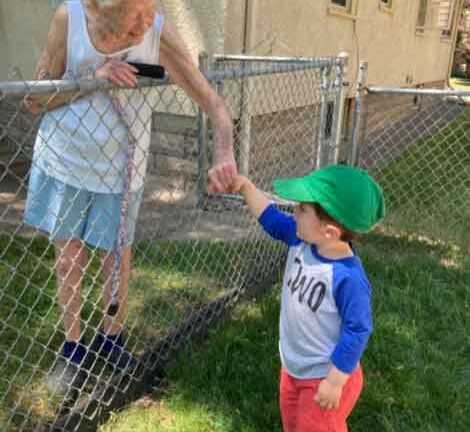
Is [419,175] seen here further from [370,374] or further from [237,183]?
[237,183]

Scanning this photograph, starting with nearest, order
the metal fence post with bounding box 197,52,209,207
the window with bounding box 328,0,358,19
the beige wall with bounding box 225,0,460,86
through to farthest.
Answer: the metal fence post with bounding box 197,52,209,207 → the beige wall with bounding box 225,0,460,86 → the window with bounding box 328,0,358,19

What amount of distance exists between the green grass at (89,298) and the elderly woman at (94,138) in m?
0.14

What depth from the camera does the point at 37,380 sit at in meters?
2.57

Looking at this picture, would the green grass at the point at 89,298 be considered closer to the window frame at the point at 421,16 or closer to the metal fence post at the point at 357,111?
the metal fence post at the point at 357,111

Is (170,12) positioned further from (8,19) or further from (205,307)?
(205,307)

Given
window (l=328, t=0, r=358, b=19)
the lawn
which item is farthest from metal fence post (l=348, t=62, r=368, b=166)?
window (l=328, t=0, r=358, b=19)

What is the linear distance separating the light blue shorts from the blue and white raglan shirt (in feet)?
2.38

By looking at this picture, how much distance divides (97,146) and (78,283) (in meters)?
0.60

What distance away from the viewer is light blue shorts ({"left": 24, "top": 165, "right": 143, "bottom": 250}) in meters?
2.20

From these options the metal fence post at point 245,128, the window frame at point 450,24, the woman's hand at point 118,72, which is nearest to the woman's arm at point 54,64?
the woman's hand at point 118,72

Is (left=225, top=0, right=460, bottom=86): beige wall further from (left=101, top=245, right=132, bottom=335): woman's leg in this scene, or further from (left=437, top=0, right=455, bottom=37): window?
(left=101, top=245, right=132, bottom=335): woman's leg

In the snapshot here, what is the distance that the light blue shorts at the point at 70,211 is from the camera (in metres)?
2.20

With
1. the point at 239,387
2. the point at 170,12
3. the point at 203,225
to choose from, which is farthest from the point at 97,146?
the point at 170,12

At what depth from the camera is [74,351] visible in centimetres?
239
